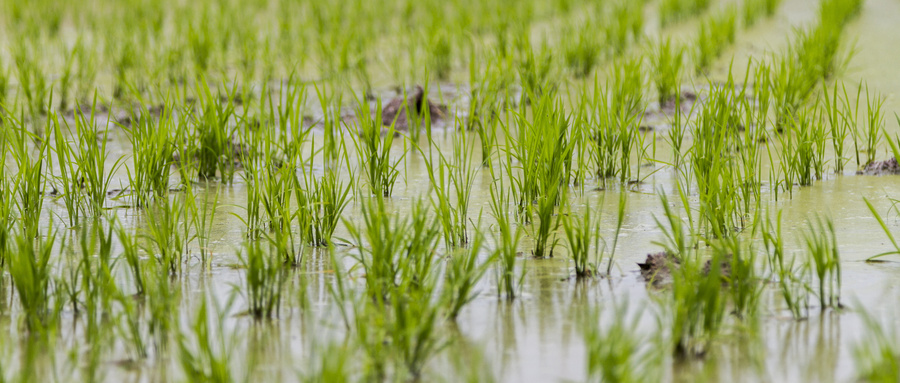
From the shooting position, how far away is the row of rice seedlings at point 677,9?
254 inches

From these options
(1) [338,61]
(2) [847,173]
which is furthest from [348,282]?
(1) [338,61]

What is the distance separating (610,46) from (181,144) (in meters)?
3.18

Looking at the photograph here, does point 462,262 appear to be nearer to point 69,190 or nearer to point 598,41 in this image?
point 69,190

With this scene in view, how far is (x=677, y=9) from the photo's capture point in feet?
21.5

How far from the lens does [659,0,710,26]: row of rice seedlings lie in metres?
6.45

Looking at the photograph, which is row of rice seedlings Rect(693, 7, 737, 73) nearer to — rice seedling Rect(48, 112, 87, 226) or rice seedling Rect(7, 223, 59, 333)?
rice seedling Rect(48, 112, 87, 226)

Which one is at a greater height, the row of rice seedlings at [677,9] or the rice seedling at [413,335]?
the row of rice seedlings at [677,9]

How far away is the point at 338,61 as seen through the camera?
4801mm

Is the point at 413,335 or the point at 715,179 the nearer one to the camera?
the point at 413,335

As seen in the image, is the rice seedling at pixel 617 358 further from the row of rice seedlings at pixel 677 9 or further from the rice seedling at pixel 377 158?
the row of rice seedlings at pixel 677 9

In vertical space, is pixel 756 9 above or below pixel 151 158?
above

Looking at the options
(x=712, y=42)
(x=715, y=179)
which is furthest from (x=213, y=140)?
(x=712, y=42)

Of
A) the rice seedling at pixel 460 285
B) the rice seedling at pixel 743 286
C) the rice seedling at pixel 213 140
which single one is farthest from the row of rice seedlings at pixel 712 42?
the rice seedling at pixel 460 285

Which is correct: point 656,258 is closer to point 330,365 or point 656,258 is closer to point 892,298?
point 892,298
